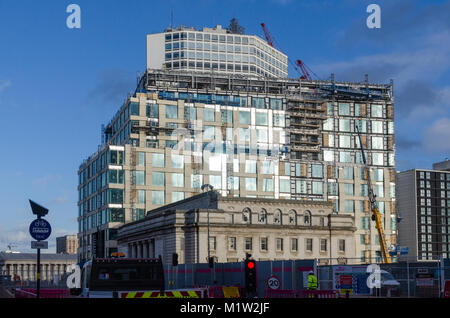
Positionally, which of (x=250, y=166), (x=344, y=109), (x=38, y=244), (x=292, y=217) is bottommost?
(x=292, y=217)

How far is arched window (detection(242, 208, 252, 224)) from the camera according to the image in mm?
89688

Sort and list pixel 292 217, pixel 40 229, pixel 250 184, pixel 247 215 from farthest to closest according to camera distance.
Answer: pixel 250 184, pixel 292 217, pixel 247 215, pixel 40 229

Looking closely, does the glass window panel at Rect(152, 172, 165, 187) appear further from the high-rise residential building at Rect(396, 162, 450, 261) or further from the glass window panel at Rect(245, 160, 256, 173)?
the high-rise residential building at Rect(396, 162, 450, 261)

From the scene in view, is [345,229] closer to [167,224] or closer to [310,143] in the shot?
[167,224]

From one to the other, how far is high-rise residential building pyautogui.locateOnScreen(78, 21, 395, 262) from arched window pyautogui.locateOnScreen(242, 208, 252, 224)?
3212 cm

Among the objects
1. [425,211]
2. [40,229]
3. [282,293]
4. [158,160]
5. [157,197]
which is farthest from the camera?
[425,211]

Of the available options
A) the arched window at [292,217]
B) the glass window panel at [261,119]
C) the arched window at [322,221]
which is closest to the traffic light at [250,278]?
the arched window at [292,217]

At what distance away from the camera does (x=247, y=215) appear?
295 ft

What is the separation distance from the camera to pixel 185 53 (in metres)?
169

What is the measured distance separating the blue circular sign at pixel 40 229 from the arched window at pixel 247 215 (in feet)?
224

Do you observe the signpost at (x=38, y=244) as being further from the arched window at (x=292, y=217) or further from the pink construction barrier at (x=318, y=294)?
the arched window at (x=292, y=217)

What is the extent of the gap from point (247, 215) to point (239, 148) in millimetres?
39260

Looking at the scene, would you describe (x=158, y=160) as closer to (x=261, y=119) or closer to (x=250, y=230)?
(x=261, y=119)

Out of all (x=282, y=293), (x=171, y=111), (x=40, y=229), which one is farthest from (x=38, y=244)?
(x=171, y=111)
